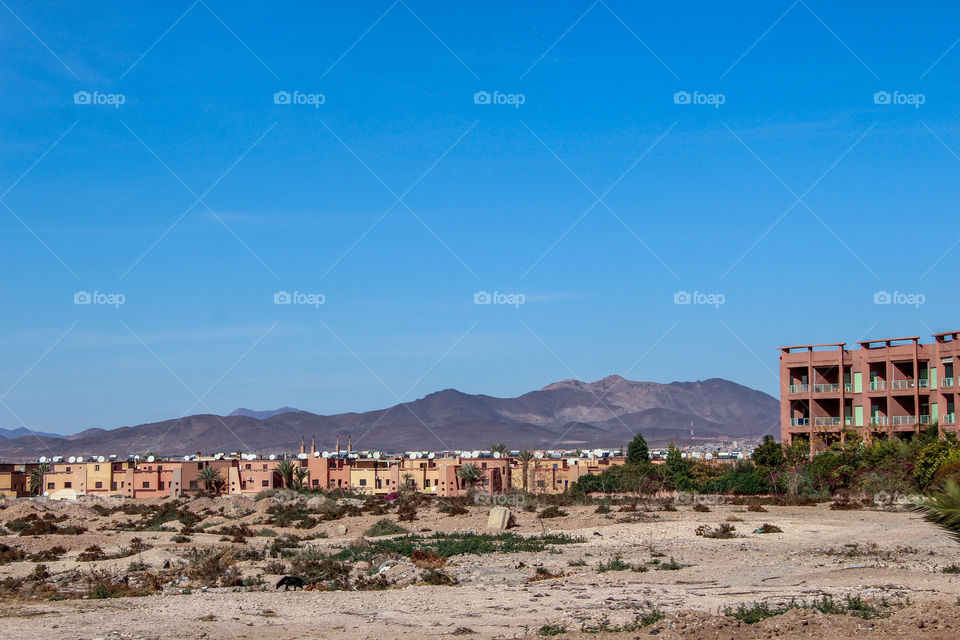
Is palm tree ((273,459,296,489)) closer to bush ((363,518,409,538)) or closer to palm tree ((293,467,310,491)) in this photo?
palm tree ((293,467,310,491))

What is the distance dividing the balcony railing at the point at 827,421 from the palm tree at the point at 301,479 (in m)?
41.1

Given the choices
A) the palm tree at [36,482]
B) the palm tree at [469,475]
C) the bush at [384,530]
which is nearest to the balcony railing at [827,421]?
the bush at [384,530]

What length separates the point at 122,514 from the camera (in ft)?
207

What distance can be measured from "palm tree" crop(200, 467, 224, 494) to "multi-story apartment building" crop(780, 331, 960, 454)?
5151cm

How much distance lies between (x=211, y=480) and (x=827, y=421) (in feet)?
180

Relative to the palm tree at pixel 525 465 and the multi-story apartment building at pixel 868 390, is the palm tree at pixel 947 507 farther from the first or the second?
the palm tree at pixel 525 465

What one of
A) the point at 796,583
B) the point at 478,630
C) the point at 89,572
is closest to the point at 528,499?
the point at 89,572

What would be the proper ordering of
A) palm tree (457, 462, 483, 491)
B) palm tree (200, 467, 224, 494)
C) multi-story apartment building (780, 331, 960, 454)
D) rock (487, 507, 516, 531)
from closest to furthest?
1. rock (487, 507, 516, 531)
2. multi-story apartment building (780, 331, 960, 454)
3. palm tree (457, 462, 483, 491)
4. palm tree (200, 467, 224, 494)

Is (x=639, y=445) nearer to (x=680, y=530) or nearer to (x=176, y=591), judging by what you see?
(x=680, y=530)

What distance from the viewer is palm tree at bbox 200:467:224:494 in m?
89.4

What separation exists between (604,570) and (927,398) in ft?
130

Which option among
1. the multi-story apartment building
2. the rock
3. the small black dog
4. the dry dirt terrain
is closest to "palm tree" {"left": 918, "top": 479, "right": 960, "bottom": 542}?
the dry dirt terrain

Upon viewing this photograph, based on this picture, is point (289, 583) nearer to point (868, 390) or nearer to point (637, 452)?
point (868, 390)

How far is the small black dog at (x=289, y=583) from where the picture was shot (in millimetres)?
22719
